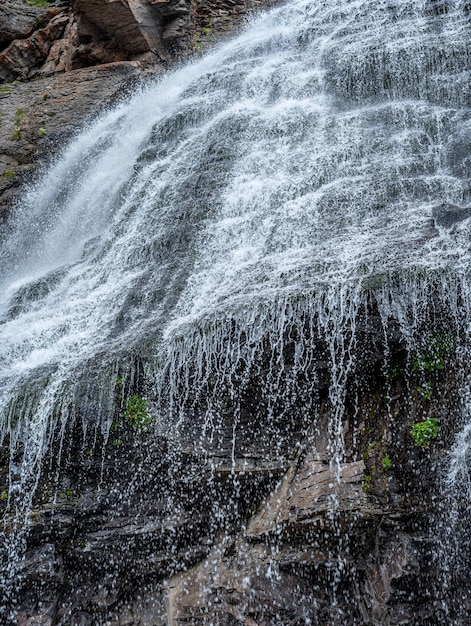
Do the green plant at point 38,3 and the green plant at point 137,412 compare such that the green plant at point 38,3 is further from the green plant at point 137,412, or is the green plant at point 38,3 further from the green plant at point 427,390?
the green plant at point 427,390

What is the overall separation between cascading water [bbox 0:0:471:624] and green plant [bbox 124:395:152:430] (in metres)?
0.07

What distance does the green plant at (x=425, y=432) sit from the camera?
5.83 metres

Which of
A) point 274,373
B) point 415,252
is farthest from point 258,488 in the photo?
point 415,252

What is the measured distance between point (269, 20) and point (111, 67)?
4819mm

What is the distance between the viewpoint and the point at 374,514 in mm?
5777

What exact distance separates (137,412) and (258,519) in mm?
1921

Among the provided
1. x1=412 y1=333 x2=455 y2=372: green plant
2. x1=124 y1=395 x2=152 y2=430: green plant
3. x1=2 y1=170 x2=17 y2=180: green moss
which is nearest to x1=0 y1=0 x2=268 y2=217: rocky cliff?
x1=2 y1=170 x2=17 y2=180: green moss

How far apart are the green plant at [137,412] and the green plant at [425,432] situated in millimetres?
3113

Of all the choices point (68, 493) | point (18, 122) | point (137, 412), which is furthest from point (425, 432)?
point (18, 122)

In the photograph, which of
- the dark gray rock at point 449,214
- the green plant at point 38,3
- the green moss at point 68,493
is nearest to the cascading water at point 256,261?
the dark gray rock at point 449,214

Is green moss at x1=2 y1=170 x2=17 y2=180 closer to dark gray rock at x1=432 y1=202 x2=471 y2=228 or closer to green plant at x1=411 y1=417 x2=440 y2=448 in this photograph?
dark gray rock at x1=432 y1=202 x2=471 y2=228

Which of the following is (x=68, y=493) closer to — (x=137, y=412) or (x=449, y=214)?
(x=137, y=412)

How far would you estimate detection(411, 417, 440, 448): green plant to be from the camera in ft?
19.1

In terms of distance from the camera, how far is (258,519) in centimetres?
637
